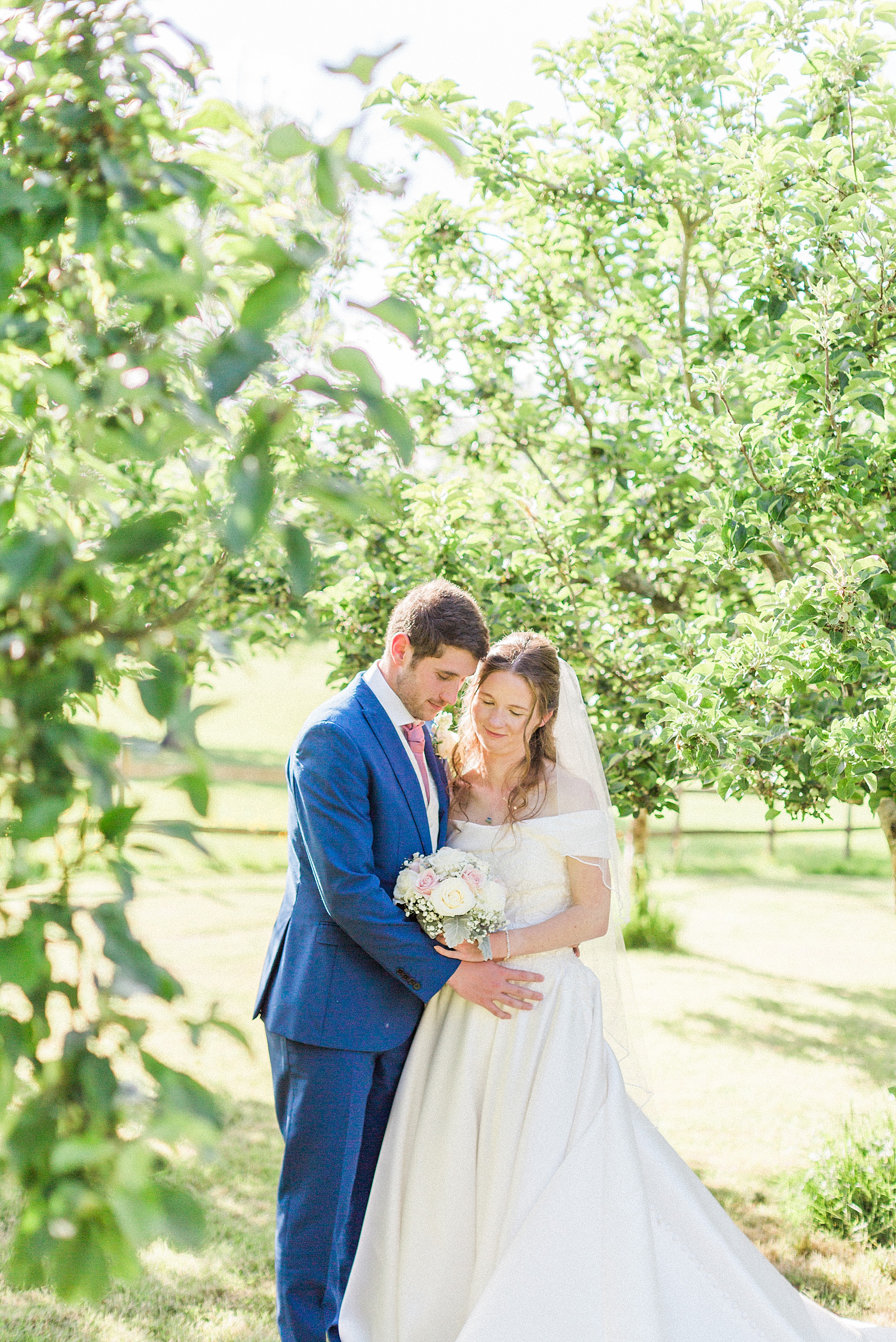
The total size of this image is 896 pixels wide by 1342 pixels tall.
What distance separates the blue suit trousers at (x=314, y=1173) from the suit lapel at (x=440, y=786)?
0.72 m

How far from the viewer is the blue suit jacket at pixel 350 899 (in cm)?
292

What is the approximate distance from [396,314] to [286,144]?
17 centimetres

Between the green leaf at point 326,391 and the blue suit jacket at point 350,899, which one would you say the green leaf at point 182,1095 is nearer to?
the green leaf at point 326,391

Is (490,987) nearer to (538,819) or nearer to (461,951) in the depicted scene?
(461,951)

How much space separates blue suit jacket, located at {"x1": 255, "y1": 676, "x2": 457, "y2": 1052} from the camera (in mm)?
2922

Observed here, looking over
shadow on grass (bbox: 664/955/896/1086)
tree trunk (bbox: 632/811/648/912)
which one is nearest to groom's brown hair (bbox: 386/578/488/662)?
shadow on grass (bbox: 664/955/896/1086)

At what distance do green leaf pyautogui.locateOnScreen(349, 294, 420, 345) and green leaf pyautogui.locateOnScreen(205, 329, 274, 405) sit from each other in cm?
9

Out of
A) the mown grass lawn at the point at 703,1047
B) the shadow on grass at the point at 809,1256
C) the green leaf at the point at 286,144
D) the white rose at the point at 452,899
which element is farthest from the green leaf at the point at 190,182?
the shadow on grass at the point at 809,1256

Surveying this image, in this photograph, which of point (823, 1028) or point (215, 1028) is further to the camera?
point (823, 1028)

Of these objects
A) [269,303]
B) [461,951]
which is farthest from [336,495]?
[461,951]

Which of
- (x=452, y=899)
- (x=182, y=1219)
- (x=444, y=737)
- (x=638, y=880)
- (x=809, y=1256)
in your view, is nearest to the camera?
(x=182, y=1219)

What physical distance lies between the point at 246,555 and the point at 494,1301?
330cm

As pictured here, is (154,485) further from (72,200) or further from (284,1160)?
(72,200)

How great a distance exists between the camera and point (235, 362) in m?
0.88
